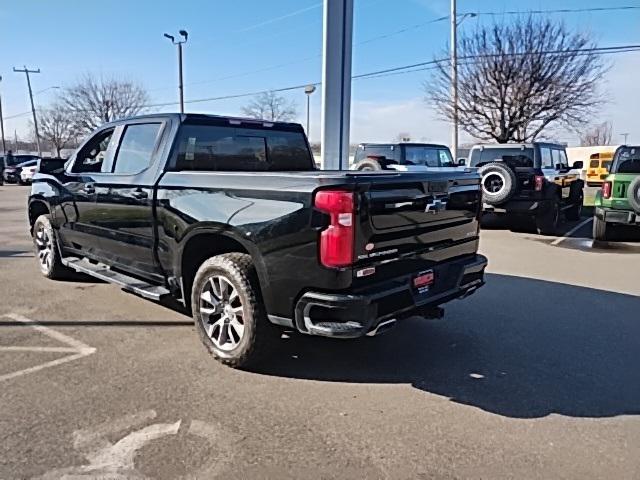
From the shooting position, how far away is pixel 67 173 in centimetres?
618

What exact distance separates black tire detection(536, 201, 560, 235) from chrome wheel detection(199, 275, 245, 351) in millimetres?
9223

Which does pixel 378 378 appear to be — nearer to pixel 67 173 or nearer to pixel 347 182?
pixel 347 182

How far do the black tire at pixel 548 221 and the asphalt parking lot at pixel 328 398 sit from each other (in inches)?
233

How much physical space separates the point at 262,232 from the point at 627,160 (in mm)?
9173

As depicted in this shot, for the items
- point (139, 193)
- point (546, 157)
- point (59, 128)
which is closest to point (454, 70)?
point (546, 157)

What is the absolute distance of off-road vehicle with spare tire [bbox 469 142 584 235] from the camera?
36.7ft

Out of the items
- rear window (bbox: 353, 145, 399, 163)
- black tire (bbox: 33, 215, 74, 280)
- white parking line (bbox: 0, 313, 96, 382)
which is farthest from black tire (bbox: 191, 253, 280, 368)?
rear window (bbox: 353, 145, 399, 163)

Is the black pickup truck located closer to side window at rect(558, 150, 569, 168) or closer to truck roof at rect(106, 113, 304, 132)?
truck roof at rect(106, 113, 304, 132)

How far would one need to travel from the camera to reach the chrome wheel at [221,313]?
407 cm

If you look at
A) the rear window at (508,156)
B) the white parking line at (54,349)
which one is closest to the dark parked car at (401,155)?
the rear window at (508,156)

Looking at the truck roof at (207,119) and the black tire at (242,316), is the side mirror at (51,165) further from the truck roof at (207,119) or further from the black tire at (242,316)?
the black tire at (242,316)

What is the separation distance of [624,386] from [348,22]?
6.95 metres

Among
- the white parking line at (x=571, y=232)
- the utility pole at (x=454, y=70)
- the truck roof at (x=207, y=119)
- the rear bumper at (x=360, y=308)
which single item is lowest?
the white parking line at (x=571, y=232)

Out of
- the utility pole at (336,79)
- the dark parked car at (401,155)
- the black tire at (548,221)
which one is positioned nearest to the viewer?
the utility pole at (336,79)
